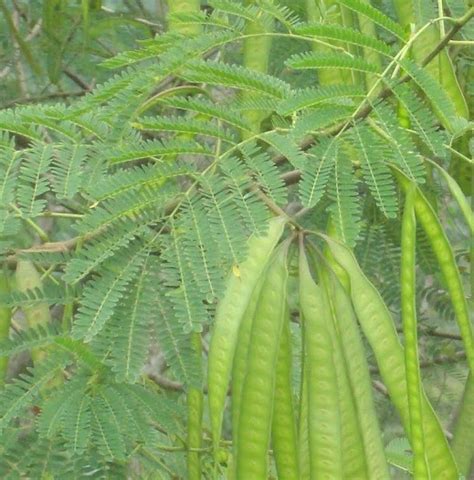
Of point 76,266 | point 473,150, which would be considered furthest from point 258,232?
point 473,150

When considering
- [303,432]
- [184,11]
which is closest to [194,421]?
[303,432]

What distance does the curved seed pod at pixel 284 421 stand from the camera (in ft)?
4.40

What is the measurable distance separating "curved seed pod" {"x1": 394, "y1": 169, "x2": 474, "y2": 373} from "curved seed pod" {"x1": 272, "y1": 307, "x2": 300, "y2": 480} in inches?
9.4

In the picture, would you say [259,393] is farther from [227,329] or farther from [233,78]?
[233,78]

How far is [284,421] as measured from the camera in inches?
53.3

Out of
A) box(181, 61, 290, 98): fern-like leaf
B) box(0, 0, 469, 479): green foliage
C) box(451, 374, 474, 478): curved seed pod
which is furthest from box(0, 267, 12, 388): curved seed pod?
box(451, 374, 474, 478): curved seed pod

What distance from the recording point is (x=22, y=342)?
1.69 metres

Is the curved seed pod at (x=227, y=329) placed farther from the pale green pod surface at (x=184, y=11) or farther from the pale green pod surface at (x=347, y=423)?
the pale green pod surface at (x=184, y=11)

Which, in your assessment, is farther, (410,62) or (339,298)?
(410,62)

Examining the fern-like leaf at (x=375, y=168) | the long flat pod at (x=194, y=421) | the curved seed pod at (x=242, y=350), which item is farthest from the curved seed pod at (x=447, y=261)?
the long flat pod at (x=194, y=421)

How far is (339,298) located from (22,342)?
0.57 m

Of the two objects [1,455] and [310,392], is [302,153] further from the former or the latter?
[1,455]

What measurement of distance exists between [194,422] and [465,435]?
1.57 ft

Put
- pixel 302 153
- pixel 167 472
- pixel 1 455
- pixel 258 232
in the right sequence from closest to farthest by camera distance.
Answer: pixel 258 232
pixel 302 153
pixel 1 455
pixel 167 472
